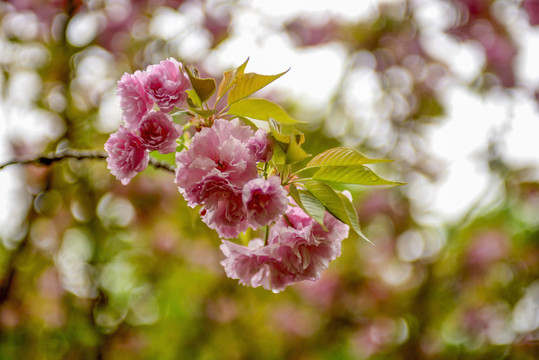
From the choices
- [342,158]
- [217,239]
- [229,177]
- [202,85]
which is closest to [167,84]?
[202,85]

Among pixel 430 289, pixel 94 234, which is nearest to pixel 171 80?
pixel 94 234

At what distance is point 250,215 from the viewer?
55 cm

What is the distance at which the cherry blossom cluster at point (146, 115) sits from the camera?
22.7 inches

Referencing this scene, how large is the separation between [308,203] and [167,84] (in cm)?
25

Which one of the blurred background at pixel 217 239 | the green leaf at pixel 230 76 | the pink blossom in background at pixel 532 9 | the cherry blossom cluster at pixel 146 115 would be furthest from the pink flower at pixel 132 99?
the pink blossom in background at pixel 532 9

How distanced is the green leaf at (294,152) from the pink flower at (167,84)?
17cm

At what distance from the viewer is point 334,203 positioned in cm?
57

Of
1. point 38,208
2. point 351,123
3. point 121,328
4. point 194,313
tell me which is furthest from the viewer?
point 351,123

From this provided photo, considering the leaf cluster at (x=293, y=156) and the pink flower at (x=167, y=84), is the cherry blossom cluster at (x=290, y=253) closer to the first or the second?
the leaf cluster at (x=293, y=156)

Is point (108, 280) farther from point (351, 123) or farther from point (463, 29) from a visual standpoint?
point (463, 29)

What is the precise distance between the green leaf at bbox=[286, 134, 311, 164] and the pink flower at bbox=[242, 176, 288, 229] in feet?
0.11

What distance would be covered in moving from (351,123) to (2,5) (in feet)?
6.51

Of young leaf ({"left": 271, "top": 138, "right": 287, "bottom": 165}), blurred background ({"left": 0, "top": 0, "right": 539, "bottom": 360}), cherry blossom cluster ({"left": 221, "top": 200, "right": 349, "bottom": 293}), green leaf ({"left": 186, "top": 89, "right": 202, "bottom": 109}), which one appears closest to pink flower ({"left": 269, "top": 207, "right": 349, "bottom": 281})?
cherry blossom cluster ({"left": 221, "top": 200, "right": 349, "bottom": 293})

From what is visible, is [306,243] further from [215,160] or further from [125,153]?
[125,153]
